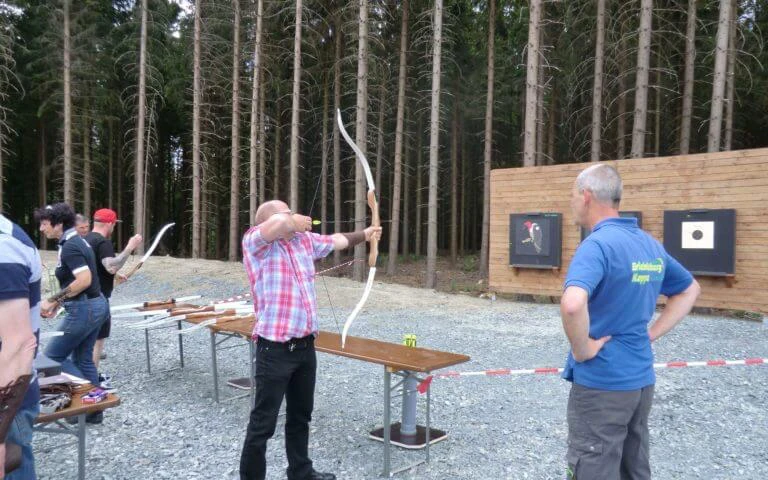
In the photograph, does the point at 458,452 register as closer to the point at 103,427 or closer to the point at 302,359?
the point at 302,359

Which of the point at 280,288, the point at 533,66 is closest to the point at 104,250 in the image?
the point at 280,288

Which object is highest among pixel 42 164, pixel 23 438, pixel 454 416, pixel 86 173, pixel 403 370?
pixel 42 164

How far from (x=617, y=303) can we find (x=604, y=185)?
17.5 inches

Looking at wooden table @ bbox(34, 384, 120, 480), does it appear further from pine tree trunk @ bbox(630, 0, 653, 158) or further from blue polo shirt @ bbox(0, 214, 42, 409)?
pine tree trunk @ bbox(630, 0, 653, 158)

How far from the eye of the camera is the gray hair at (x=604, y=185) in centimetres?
211

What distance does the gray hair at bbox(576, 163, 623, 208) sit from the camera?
2.11 metres

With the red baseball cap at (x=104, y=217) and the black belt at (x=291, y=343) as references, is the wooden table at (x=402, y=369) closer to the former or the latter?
the black belt at (x=291, y=343)

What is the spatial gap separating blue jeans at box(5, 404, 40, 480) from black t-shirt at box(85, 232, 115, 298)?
9.28 feet

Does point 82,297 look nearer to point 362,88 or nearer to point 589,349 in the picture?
point 589,349

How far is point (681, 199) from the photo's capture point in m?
8.81

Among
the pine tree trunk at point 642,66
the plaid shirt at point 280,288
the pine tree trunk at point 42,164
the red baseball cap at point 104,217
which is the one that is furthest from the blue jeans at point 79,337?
the pine tree trunk at point 42,164

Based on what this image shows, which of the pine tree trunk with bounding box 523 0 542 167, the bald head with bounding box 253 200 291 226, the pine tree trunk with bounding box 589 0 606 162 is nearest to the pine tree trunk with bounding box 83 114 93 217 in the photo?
the pine tree trunk with bounding box 523 0 542 167

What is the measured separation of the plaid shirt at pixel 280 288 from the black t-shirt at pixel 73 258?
1.82 m

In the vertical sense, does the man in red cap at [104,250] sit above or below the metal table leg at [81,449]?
Result: above
